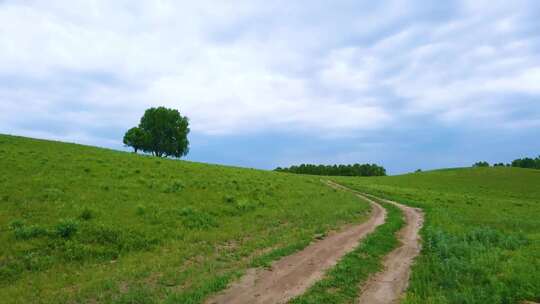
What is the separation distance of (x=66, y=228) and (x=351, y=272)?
10.9 metres

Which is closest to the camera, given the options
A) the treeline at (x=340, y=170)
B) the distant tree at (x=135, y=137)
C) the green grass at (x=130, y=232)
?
the green grass at (x=130, y=232)

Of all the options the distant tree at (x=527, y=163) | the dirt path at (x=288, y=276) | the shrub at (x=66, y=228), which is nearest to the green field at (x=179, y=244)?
the shrub at (x=66, y=228)

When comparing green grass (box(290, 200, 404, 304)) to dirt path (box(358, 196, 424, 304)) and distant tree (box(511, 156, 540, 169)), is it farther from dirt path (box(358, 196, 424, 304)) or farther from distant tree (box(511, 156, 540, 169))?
distant tree (box(511, 156, 540, 169))

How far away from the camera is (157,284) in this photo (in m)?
9.49

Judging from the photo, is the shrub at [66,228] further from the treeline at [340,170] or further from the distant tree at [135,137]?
the treeline at [340,170]

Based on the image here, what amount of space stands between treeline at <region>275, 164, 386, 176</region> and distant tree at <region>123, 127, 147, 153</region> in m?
63.0

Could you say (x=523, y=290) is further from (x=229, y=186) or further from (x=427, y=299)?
(x=229, y=186)

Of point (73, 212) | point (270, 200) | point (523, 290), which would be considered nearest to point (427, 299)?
point (523, 290)

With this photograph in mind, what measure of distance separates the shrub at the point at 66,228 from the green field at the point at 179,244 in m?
0.04

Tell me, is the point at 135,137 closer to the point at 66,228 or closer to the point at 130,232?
Answer: the point at 130,232

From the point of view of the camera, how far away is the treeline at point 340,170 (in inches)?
4870

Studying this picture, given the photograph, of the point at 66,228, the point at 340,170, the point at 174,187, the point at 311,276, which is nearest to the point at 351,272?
the point at 311,276

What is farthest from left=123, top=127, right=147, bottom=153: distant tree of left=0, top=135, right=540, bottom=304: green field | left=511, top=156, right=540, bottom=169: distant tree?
left=511, top=156, right=540, bottom=169: distant tree

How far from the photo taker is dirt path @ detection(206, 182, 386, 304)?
27.7 feet
